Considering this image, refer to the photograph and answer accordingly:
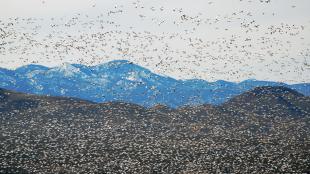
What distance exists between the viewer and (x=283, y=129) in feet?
485

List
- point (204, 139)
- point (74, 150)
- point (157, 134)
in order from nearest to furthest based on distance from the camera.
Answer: point (74, 150)
point (204, 139)
point (157, 134)

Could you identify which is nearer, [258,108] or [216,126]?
[216,126]

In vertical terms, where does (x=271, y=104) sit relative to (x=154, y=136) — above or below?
below

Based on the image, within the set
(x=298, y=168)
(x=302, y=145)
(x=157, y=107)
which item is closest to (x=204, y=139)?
(x=302, y=145)

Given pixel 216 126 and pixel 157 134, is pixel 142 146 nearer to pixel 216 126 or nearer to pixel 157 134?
pixel 157 134

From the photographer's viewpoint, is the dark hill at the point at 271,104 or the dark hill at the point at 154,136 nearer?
the dark hill at the point at 154,136

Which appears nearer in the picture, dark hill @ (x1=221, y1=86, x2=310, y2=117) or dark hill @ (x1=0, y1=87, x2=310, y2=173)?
dark hill @ (x1=0, y1=87, x2=310, y2=173)

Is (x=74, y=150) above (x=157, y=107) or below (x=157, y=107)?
above

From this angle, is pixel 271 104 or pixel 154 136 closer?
pixel 154 136

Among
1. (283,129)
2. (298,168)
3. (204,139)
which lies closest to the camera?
(298,168)

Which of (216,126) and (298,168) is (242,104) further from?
(298,168)

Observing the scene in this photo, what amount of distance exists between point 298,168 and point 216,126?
7822cm

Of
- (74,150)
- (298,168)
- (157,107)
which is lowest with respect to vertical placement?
(157,107)

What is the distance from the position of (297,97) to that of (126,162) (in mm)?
127868
